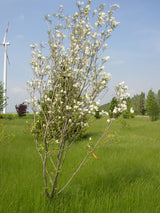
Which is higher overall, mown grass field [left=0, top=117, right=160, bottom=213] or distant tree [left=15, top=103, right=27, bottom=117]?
distant tree [left=15, top=103, right=27, bottom=117]

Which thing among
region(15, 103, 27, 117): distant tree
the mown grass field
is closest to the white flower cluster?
the mown grass field

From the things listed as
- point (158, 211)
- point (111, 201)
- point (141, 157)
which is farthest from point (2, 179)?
point (141, 157)

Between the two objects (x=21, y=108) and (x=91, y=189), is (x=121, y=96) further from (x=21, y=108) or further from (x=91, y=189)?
(x=21, y=108)

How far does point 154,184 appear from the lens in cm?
532

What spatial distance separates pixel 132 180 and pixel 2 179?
13.0 feet

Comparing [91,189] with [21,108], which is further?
[21,108]

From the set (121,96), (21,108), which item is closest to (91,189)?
(121,96)

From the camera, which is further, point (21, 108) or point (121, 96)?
point (21, 108)

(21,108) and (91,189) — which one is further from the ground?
(21,108)

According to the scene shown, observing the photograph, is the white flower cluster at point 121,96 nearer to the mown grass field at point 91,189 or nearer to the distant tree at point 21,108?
the mown grass field at point 91,189

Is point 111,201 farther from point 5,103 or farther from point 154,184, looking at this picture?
point 5,103

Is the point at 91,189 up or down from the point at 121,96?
down

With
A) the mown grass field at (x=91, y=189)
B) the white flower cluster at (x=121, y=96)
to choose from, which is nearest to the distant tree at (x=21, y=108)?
the mown grass field at (x=91, y=189)

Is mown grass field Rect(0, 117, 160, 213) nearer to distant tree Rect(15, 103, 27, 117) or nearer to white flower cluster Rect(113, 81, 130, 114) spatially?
white flower cluster Rect(113, 81, 130, 114)
